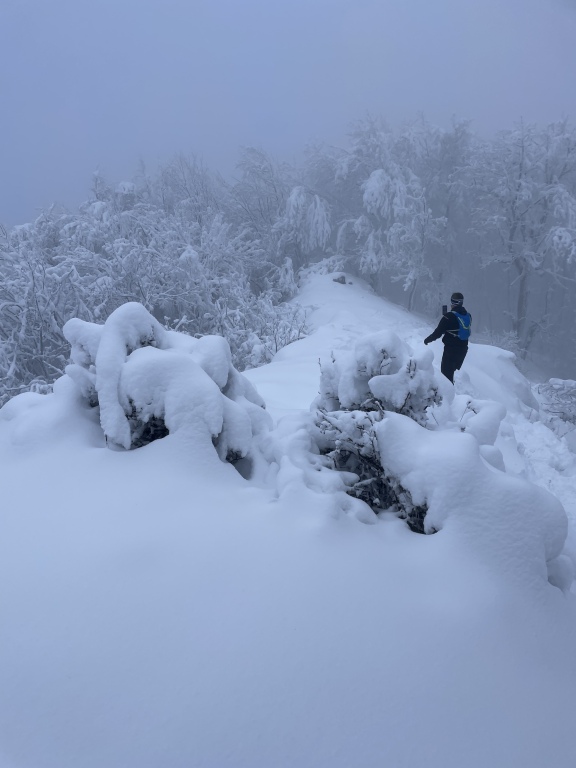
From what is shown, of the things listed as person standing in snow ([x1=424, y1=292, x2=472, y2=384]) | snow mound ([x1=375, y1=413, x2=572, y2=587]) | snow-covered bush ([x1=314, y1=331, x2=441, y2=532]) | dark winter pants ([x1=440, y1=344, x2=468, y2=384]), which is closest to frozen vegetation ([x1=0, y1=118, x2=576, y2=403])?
dark winter pants ([x1=440, y1=344, x2=468, y2=384])

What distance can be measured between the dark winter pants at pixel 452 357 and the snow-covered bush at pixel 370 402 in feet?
12.5

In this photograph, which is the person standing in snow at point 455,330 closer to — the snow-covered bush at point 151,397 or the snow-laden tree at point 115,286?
the snow-covered bush at point 151,397

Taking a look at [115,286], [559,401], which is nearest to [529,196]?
[559,401]

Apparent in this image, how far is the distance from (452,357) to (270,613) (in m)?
6.00

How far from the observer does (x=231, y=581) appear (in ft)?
6.86

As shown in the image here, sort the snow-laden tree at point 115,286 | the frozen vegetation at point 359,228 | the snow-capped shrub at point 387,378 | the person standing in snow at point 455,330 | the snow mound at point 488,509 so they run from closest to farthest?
the snow mound at point 488,509 → the snow-capped shrub at point 387,378 → the person standing in snow at point 455,330 → the snow-laden tree at point 115,286 → the frozen vegetation at point 359,228

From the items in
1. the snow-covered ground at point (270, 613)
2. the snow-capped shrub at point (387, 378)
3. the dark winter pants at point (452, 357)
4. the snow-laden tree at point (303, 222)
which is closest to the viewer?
the snow-covered ground at point (270, 613)

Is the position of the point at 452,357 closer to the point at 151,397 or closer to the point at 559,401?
the point at 151,397

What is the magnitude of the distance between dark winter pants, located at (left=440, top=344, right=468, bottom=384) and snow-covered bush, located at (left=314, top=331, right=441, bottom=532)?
12.5 feet

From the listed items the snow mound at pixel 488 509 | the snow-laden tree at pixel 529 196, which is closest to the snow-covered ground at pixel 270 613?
the snow mound at pixel 488 509

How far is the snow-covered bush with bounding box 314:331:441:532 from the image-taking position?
300 cm

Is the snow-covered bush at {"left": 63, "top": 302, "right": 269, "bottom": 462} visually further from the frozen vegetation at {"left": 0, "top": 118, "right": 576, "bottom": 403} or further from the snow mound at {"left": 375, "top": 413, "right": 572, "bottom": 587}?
the frozen vegetation at {"left": 0, "top": 118, "right": 576, "bottom": 403}

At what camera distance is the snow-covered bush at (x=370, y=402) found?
9.84 ft

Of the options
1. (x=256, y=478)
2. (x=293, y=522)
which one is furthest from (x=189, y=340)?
(x=293, y=522)
